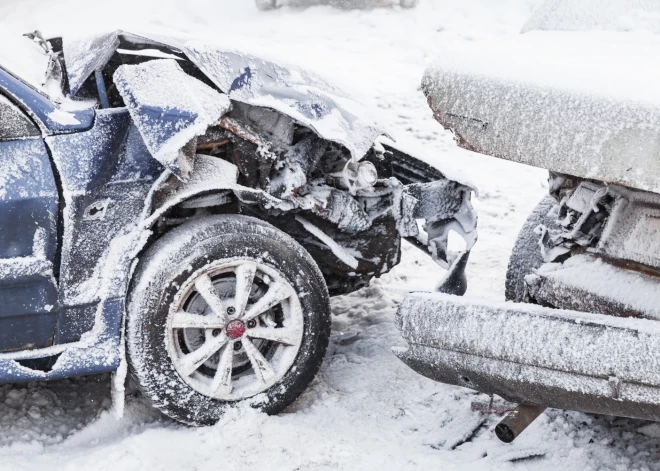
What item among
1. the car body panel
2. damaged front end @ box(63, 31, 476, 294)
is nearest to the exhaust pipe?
damaged front end @ box(63, 31, 476, 294)

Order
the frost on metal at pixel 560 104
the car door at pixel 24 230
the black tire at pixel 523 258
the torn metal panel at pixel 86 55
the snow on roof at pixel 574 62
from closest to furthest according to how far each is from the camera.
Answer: the frost on metal at pixel 560 104, the snow on roof at pixel 574 62, the car door at pixel 24 230, the torn metal panel at pixel 86 55, the black tire at pixel 523 258

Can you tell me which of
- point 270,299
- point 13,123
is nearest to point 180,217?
point 270,299

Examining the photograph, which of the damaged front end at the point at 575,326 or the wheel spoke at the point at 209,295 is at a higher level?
the damaged front end at the point at 575,326

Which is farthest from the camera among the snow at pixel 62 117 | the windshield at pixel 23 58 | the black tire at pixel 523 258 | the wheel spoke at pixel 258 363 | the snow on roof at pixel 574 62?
the black tire at pixel 523 258

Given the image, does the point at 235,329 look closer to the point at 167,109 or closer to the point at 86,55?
the point at 167,109

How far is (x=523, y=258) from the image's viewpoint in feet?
12.4

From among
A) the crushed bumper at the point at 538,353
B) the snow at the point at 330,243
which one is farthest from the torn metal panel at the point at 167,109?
the crushed bumper at the point at 538,353

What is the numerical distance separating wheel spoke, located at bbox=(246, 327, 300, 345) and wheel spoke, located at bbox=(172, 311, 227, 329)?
0.43ft

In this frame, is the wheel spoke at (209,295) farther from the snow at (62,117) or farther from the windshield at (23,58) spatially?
the windshield at (23,58)

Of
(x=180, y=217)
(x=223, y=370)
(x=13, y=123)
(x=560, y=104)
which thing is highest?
(x=560, y=104)

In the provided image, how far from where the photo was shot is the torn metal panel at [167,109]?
2.81 meters

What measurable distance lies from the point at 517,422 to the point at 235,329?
1.11 metres

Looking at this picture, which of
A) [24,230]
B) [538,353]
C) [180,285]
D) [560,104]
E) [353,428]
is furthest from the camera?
[353,428]

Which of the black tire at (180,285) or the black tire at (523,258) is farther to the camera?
the black tire at (523,258)
